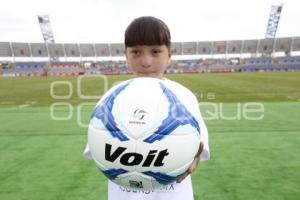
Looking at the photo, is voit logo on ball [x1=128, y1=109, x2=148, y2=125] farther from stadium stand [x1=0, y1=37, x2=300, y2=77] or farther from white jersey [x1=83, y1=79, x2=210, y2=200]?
stadium stand [x1=0, y1=37, x2=300, y2=77]

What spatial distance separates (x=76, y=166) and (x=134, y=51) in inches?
137

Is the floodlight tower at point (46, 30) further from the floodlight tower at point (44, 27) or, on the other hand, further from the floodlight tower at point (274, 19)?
the floodlight tower at point (274, 19)

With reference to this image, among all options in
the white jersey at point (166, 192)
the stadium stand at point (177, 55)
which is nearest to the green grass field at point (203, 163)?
the white jersey at point (166, 192)

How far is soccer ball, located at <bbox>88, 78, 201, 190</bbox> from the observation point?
159 centimetres

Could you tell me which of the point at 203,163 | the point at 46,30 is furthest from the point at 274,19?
the point at 203,163

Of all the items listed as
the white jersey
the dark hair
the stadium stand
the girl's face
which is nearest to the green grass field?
the white jersey

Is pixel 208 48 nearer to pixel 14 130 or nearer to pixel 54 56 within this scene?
pixel 54 56

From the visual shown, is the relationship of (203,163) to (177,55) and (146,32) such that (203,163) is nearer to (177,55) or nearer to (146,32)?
(146,32)

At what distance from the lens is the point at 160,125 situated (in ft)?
5.28

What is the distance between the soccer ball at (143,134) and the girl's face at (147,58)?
0.20 meters

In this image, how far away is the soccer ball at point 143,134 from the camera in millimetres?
1595

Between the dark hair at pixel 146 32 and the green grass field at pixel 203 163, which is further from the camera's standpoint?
the green grass field at pixel 203 163

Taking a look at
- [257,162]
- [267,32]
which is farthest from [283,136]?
[267,32]

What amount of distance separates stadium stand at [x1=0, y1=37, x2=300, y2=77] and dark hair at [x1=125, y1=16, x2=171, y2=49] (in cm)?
6238
